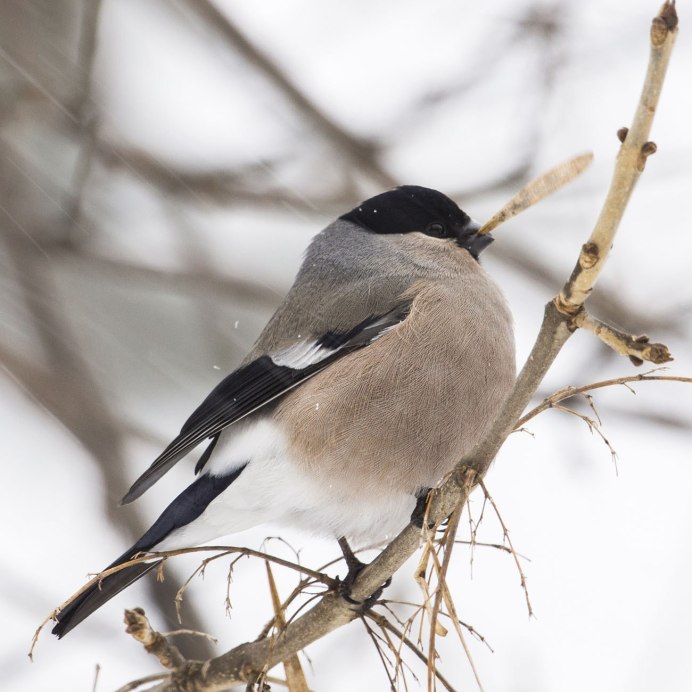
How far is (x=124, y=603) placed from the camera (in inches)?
155

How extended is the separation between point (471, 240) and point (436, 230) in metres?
0.14

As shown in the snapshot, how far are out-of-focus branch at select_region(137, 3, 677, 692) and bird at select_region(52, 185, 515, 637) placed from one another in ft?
1.36

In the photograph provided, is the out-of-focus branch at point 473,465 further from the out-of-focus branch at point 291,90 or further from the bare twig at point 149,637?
the out-of-focus branch at point 291,90

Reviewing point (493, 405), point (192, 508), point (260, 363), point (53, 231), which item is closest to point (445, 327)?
point (493, 405)

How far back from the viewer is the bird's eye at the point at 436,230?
3.36 m

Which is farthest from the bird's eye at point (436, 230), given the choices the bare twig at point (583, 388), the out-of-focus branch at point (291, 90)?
the bare twig at point (583, 388)

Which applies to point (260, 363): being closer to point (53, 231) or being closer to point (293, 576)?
point (53, 231)

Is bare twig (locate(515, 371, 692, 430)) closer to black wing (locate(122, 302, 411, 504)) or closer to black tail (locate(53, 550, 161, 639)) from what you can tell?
black wing (locate(122, 302, 411, 504))

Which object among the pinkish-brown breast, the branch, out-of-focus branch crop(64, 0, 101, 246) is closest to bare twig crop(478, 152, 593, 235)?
the branch

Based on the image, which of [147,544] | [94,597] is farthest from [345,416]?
[94,597]

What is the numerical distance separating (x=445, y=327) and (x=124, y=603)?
2.10m

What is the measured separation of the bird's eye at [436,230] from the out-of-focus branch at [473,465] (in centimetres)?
156

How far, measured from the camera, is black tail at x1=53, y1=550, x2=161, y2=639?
92.8 inches

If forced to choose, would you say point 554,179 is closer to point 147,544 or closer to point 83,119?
point 147,544
